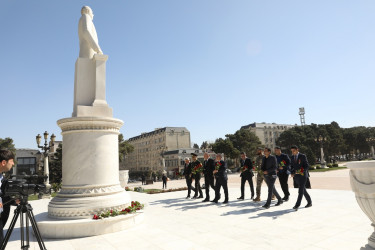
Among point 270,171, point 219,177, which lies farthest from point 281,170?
point 219,177

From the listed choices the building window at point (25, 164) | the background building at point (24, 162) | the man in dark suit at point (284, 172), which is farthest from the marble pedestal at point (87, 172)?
the building window at point (25, 164)

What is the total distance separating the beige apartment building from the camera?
9262cm

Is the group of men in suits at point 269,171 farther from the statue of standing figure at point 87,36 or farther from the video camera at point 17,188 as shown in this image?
the video camera at point 17,188

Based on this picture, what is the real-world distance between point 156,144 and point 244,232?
3639 inches

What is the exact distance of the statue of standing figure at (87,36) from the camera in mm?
7395

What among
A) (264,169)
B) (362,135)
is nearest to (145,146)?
(362,135)

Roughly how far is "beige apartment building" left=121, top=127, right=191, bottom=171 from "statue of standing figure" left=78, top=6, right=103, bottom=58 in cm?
7904

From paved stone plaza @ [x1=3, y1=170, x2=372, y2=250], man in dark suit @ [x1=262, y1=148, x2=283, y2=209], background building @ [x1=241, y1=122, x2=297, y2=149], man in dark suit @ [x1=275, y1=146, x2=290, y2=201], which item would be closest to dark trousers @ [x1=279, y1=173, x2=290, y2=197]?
man in dark suit @ [x1=275, y1=146, x2=290, y2=201]

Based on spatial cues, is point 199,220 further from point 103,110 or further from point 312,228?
point 103,110

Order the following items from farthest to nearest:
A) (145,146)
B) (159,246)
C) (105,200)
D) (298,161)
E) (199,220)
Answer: (145,146) < (298,161) < (199,220) < (105,200) < (159,246)

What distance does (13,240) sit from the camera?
18.2 feet

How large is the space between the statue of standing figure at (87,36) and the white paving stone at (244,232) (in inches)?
211

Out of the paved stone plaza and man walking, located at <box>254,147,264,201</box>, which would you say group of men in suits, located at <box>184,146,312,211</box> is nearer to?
man walking, located at <box>254,147,264,201</box>

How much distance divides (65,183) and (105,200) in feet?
3.88
